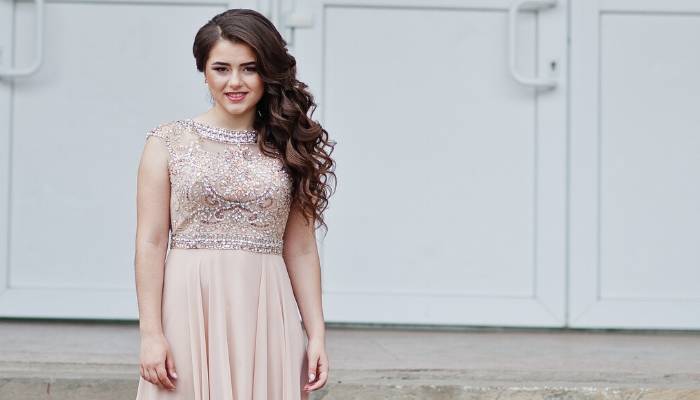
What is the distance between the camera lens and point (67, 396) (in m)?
3.67

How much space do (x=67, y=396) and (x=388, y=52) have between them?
2.08m

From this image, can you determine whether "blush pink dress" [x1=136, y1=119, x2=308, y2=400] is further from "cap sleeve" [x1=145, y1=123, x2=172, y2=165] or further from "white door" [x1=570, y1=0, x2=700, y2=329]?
"white door" [x1=570, y1=0, x2=700, y2=329]

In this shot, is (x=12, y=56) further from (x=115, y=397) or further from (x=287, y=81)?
(x=287, y=81)

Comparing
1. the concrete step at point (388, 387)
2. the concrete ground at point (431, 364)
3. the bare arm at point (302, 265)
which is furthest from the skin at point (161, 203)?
the concrete ground at point (431, 364)

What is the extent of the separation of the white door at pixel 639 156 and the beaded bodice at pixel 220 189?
7.90 feet

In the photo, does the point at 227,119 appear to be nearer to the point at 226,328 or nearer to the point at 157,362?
the point at 226,328

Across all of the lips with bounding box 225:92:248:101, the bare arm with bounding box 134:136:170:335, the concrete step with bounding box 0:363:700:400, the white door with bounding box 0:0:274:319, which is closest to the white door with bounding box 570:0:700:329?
the concrete step with bounding box 0:363:700:400

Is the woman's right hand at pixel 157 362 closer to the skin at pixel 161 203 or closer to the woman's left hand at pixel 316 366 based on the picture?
the skin at pixel 161 203

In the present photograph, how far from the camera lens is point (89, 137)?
4.94 metres

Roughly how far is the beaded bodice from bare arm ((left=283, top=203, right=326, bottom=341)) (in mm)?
124

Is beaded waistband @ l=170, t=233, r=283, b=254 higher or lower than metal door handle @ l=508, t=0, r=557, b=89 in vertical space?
lower

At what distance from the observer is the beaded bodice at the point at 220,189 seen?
2.80 m

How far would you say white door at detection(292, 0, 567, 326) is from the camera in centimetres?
496

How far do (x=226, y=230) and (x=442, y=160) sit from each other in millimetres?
2284
